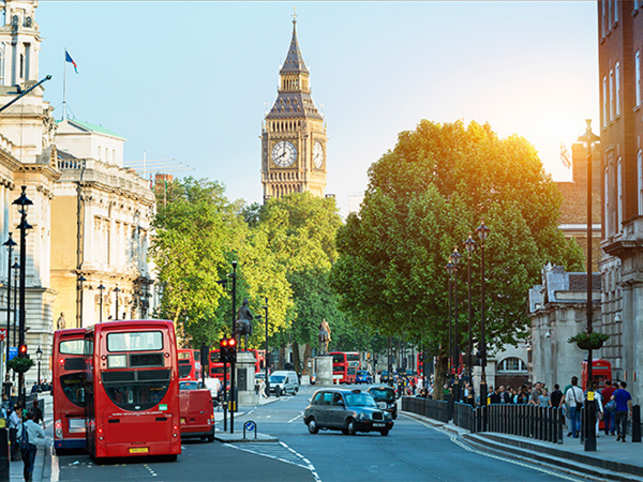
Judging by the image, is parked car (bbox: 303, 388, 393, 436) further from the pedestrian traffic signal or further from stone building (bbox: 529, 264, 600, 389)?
stone building (bbox: 529, 264, 600, 389)

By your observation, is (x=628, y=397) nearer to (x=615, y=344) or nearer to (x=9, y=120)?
(x=615, y=344)

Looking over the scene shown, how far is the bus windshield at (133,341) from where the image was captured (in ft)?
109

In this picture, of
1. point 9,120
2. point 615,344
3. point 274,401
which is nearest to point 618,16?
point 615,344

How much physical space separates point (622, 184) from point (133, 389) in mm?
20467

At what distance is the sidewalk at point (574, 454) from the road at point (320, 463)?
0.76 meters

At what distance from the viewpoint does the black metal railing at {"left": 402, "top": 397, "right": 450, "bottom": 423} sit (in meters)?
56.3

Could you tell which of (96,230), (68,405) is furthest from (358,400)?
(96,230)

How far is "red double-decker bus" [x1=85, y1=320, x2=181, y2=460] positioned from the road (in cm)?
61

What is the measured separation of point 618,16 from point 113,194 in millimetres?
78037

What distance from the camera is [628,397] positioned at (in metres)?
36.5

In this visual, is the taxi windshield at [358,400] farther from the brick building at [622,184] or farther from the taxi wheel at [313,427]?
the brick building at [622,184]

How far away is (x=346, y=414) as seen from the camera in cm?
4722

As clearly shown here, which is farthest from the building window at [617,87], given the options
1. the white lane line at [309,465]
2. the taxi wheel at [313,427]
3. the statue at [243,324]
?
the statue at [243,324]

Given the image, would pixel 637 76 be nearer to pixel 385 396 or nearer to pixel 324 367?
pixel 385 396
